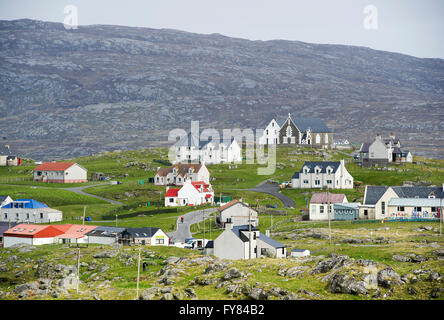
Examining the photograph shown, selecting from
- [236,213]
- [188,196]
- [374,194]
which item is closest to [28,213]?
[188,196]

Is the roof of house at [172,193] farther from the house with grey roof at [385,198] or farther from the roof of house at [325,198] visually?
the house with grey roof at [385,198]

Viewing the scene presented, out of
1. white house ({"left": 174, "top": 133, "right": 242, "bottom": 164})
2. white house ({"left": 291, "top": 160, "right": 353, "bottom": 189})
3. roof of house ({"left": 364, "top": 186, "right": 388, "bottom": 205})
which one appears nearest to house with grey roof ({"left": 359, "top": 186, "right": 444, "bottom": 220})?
roof of house ({"left": 364, "top": 186, "right": 388, "bottom": 205})

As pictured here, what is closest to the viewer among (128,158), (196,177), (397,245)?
(397,245)

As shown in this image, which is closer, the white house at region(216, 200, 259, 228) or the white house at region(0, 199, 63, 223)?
the white house at region(216, 200, 259, 228)

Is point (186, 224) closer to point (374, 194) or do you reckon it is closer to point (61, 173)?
point (374, 194)

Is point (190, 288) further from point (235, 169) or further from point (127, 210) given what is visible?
point (235, 169)

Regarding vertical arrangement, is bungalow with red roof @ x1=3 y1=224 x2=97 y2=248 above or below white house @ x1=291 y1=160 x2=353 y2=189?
below

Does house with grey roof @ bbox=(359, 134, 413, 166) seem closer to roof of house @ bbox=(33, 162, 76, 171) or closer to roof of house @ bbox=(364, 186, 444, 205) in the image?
roof of house @ bbox=(364, 186, 444, 205)

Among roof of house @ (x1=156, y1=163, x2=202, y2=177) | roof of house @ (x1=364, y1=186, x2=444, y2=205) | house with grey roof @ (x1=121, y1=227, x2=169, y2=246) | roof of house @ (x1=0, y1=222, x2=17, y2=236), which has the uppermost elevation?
roof of house @ (x1=156, y1=163, x2=202, y2=177)
